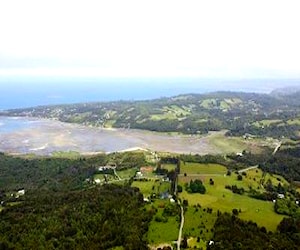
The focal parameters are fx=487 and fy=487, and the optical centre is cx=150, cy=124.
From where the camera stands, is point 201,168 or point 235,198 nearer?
point 235,198

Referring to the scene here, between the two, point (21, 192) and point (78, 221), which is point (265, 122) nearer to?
point (21, 192)

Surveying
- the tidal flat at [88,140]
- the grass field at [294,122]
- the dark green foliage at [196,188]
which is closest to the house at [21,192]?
the dark green foliage at [196,188]

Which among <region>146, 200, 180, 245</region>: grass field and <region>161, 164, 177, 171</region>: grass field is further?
<region>161, 164, 177, 171</region>: grass field

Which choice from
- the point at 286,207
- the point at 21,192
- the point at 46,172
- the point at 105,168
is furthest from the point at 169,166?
the point at 286,207

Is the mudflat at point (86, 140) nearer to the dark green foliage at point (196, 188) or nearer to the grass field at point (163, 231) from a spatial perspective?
the dark green foliage at point (196, 188)

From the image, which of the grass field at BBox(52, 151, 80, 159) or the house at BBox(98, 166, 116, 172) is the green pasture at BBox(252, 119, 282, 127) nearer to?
the grass field at BBox(52, 151, 80, 159)

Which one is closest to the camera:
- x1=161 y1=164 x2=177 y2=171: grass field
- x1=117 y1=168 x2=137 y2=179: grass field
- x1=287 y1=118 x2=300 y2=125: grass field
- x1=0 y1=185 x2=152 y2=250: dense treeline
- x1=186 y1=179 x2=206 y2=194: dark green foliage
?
x1=0 y1=185 x2=152 y2=250: dense treeline

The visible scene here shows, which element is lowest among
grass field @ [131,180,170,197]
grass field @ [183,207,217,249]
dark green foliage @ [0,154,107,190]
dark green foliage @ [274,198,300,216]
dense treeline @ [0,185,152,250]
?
dark green foliage @ [0,154,107,190]

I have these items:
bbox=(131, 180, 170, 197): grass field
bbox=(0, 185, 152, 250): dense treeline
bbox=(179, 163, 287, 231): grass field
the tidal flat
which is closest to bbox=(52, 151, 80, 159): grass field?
the tidal flat
